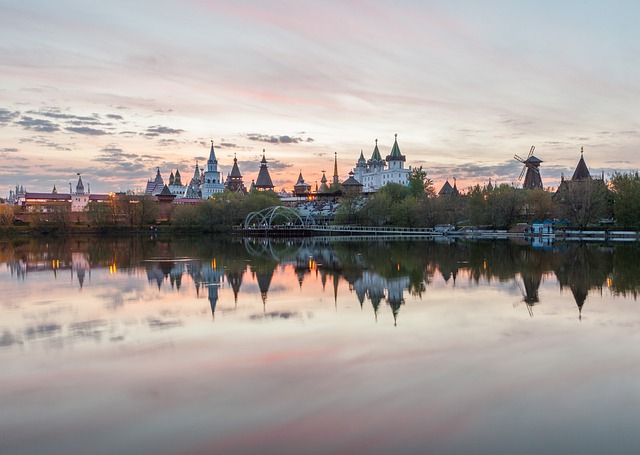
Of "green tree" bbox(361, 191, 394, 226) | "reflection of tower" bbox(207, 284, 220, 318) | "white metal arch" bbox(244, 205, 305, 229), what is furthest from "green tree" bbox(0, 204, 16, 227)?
"reflection of tower" bbox(207, 284, 220, 318)

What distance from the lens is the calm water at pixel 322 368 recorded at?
27.9 feet

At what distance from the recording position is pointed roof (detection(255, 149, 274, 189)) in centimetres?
15450

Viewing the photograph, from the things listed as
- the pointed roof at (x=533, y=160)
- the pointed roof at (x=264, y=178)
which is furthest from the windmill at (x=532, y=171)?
the pointed roof at (x=264, y=178)

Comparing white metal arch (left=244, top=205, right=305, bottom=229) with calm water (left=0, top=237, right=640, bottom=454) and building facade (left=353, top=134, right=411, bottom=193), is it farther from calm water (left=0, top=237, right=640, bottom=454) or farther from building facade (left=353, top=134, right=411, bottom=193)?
calm water (left=0, top=237, right=640, bottom=454)

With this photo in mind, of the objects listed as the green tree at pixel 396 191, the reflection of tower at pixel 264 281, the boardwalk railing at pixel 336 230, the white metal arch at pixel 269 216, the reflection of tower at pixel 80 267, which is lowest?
the reflection of tower at pixel 264 281

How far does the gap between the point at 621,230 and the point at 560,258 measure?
31.3m

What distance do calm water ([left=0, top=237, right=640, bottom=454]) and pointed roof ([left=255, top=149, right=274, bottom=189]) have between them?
13147 cm

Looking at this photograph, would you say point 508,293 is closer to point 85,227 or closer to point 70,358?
point 70,358

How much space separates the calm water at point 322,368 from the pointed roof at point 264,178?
131 meters

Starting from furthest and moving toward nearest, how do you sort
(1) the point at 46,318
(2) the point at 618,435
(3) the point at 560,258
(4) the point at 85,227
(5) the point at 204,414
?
(4) the point at 85,227 < (3) the point at 560,258 < (1) the point at 46,318 < (5) the point at 204,414 < (2) the point at 618,435

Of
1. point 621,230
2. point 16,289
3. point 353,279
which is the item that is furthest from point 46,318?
point 621,230

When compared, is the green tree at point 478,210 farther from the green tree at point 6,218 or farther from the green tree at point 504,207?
the green tree at point 6,218

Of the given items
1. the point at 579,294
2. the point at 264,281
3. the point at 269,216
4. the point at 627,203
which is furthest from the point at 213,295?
the point at 269,216

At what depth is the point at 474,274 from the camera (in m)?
27.3
